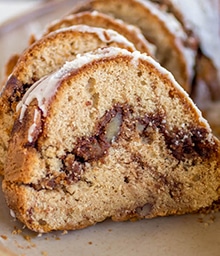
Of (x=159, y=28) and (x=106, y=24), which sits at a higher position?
(x=106, y=24)

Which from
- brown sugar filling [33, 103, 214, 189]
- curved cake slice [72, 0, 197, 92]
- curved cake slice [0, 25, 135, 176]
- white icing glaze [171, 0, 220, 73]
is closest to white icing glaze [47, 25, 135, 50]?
curved cake slice [0, 25, 135, 176]

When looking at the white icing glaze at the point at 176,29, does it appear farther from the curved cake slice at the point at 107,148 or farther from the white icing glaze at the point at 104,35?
the curved cake slice at the point at 107,148

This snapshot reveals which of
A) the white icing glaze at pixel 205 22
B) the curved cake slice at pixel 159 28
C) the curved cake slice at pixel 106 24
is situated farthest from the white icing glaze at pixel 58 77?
the white icing glaze at pixel 205 22

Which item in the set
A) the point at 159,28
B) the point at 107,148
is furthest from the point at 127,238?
the point at 159,28

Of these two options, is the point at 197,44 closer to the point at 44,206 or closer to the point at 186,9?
the point at 186,9

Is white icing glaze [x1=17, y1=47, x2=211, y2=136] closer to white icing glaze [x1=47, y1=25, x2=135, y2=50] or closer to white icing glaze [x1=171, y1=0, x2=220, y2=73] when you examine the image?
white icing glaze [x1=47, y1=25, x2=135, y2=50]

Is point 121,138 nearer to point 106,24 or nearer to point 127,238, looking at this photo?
point 127,238
